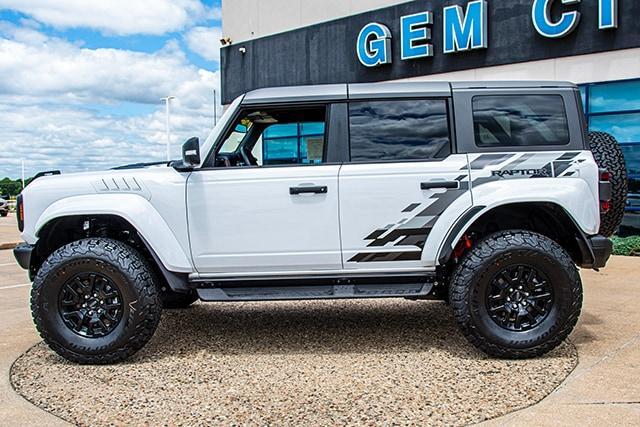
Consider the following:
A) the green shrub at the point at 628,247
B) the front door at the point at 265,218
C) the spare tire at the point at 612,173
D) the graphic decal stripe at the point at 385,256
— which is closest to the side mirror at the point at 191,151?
the front door at the point at 265,218

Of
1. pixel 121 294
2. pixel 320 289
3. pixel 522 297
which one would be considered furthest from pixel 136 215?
pixel 522 297

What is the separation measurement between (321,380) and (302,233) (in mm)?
1111

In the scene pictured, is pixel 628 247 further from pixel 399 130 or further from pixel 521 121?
pixel 399 130

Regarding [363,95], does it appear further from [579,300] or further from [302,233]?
[579,300]

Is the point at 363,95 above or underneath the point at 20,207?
above

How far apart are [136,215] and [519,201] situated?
9.46 feet

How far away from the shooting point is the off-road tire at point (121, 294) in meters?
4.65

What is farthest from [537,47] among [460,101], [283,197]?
[283,197]

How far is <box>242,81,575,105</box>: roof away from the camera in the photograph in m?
4.88

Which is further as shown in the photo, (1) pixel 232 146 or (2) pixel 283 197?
(1) pixel 232 146

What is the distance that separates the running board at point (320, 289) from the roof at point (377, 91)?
144 cm

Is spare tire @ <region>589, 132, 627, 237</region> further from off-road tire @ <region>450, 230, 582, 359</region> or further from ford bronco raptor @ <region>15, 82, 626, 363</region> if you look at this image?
off-road tire @ <region>450, 230, 582, 359</region>

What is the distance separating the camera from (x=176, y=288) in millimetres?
4840

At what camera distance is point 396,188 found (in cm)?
467
